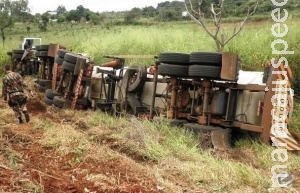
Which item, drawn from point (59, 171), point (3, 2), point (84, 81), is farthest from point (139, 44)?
point (3, 2)

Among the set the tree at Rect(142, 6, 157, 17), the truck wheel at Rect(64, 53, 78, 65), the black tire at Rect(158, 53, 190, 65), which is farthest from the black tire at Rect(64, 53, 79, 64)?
the tree at Rect(142, 6, 157, 17)

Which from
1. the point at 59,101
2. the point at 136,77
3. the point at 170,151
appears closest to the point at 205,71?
the point at 170,151

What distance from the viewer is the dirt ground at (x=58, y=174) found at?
13.8ft

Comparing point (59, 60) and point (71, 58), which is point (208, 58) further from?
point (59, 60)

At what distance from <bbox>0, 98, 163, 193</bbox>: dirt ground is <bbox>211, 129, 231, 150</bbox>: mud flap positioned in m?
1.64

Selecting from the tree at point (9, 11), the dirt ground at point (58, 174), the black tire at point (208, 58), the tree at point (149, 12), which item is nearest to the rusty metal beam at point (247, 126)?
the black tire at point (208, 58)

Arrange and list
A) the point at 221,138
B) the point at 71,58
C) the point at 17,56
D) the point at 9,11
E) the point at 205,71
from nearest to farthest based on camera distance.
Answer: the point at 221,138 → the point at 205,71 → the point at 71,58 → the point at 17,56 → the point at 9,11

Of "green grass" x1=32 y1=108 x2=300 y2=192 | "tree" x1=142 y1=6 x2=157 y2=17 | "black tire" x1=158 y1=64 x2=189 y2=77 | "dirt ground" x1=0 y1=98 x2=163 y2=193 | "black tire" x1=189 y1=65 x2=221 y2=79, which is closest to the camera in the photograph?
"dirt ground" x1=0 y1=98 x2=163 y2=193

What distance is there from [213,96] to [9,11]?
1137 inches

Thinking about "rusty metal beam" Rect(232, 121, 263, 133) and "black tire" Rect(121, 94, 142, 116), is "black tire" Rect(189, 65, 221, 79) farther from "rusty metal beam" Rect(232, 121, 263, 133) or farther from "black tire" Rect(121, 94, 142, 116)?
"black tire" Rect(121, 94, 142, 116)

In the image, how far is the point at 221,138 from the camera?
6523 mm

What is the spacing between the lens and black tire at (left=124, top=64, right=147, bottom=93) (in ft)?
28.7

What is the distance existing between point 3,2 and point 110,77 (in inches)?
1069

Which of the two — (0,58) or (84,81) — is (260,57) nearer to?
(84,81)
